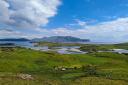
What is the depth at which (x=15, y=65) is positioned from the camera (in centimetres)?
8625

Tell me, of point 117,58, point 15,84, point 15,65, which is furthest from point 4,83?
point 117,58

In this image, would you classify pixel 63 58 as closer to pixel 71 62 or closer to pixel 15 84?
pixel 71 62

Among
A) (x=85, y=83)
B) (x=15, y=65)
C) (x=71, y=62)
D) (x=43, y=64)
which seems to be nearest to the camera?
(x=85, y=83)

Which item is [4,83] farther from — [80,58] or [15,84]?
[80,58]

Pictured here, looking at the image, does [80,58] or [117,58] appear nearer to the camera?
[80,58]

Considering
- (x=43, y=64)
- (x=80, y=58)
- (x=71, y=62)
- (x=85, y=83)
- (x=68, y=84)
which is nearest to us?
(x=68, y=84)

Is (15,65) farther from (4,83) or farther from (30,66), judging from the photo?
(4,83)

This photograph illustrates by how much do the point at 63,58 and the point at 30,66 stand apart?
73.2 ft

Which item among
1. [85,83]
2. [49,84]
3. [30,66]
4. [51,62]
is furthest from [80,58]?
[49,84]

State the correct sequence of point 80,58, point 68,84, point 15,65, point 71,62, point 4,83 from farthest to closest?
point 80,58
point 71,62
point 15,65
point 68,84
point 4,83

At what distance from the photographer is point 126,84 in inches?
2041

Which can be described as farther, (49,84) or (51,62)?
(51,62)

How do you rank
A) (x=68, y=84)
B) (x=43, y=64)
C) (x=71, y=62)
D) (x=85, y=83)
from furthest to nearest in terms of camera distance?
(x=71, y=62) → (x=43, y=64) → (x=85, y=83) → (x=68, y=84)

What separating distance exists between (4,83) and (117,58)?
87732 mm
